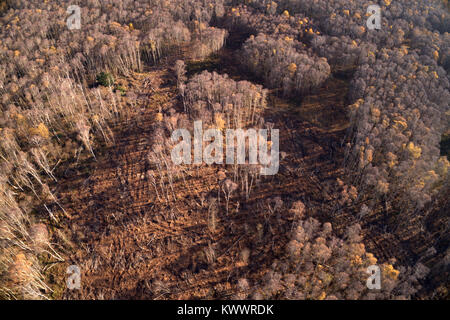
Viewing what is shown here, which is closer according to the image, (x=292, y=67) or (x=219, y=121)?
(x=219, y=121)

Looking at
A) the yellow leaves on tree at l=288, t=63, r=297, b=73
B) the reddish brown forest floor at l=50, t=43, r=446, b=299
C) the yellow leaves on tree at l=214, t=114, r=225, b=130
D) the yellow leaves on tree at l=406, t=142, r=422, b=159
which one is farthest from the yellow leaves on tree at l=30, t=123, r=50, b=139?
the yellow leaves on tree at l=406, t=142, r=422, b=159

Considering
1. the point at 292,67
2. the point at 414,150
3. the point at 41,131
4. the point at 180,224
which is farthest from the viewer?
the point at 292,67

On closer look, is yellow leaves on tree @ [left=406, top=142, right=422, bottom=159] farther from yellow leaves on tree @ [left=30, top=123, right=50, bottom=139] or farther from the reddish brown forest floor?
yellow leaves on tree @ [left=30, top=123, right=50, bottom=139]

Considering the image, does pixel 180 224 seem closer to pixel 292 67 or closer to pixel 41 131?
pixel 41 131

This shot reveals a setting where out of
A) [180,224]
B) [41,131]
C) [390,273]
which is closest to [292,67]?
[180,224]

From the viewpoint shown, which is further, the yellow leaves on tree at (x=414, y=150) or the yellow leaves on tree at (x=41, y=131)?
the yellow leaves on tree at (x=41, y=131)

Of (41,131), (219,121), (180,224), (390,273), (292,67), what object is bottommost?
(180,224)

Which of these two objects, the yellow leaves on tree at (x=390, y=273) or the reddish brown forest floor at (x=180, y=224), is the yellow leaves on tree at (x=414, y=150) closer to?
the reddish brown forest floor at (x=180, y=224)

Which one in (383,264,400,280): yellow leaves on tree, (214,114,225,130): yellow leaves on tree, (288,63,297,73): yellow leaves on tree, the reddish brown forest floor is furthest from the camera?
(288,63,297,73): yellow leaves on tree

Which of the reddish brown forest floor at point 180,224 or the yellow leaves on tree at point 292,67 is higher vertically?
the yellow leaves on tree at point 292,67

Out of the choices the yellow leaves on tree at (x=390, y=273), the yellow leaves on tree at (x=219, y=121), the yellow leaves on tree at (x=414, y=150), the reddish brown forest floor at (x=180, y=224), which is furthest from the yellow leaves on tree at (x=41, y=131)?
the yellow leaves on tree at (x=414, y=150)

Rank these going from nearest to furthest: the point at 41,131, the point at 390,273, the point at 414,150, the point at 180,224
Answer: the point at 390,273, the point at 180,224, the point at 414,150, the point at 41,131

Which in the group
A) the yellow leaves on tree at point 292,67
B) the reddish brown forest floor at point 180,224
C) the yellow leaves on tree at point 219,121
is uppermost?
the yellow leaves on tree at point 292,67
